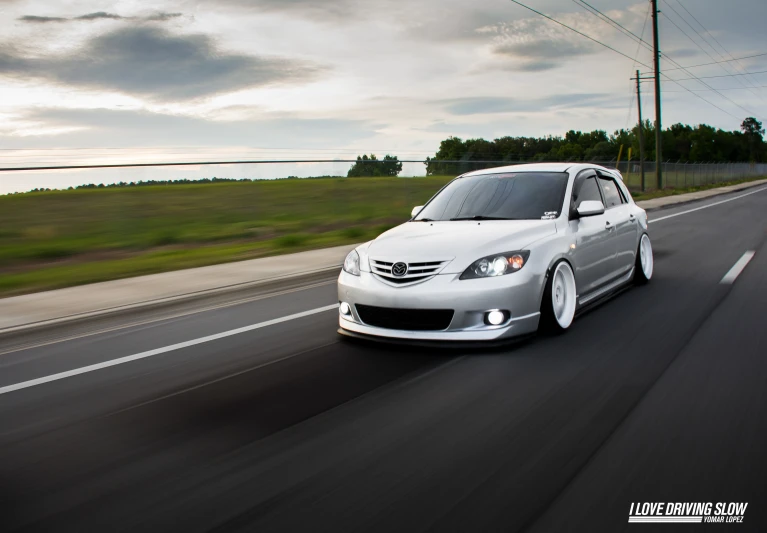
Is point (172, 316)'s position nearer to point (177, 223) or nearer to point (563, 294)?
point (563, 294)

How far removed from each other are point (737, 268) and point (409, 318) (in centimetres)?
663

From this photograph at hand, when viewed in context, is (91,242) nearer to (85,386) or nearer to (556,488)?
(85,386)

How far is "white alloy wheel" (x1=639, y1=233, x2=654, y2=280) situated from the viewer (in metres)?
9.07

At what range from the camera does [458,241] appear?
6.17m

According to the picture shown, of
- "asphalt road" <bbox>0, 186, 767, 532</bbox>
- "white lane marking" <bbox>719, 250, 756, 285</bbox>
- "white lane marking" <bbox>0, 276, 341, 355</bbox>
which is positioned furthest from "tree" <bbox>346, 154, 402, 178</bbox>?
"asphalt road" <bbox>0, 186, 767, 532</bbox>

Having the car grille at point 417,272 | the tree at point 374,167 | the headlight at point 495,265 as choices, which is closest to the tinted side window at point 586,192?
the headlight at point 495,265

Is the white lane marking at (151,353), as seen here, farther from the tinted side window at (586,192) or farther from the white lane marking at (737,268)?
the white lane marking at (737,268)

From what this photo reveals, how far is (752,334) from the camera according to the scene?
253 inches

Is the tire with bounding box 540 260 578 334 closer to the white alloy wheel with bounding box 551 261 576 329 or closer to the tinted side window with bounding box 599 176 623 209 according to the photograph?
the white alloy wheel with bounding box 551 261 576 329

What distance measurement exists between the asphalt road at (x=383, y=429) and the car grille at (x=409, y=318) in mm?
237

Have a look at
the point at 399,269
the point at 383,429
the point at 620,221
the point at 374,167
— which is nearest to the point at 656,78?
the point at 374,167

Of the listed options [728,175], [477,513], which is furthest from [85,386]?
[728,175]

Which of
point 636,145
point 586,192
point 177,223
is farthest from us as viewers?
point 636,145

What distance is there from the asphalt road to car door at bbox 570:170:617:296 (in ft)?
1.44
